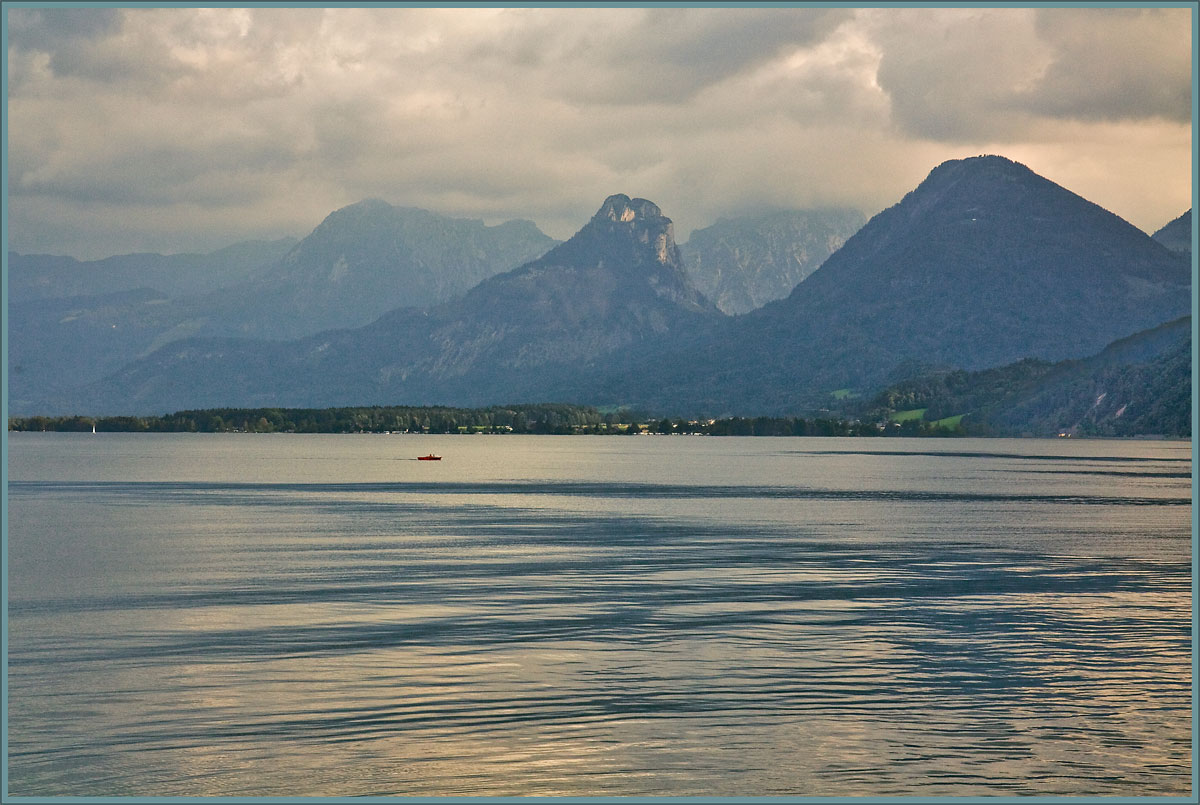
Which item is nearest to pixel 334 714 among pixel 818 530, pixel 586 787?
pixel 586 787

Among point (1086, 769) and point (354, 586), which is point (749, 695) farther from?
point (354, 586)

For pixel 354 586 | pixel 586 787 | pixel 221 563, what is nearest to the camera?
pixel 586 787

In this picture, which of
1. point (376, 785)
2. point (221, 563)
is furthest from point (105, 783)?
point (221, 563)

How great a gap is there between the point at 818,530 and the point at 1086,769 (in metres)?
66.6

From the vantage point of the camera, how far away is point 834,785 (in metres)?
30.1

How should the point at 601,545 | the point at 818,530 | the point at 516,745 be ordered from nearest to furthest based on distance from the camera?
1. the point at 516,745
2. the point at 601,545
3. the point at 818,530

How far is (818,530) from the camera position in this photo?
3863 inches

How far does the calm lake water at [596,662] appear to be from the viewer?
3136cm

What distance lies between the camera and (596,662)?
143ft

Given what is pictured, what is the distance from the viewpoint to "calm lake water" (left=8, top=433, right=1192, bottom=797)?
31.4 m

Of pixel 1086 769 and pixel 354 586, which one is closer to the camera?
pixel 1086 769

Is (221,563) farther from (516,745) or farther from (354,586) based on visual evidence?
(516,745)

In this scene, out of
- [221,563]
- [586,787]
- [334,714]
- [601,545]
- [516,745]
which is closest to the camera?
[586,787]

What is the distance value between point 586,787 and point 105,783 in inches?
435
